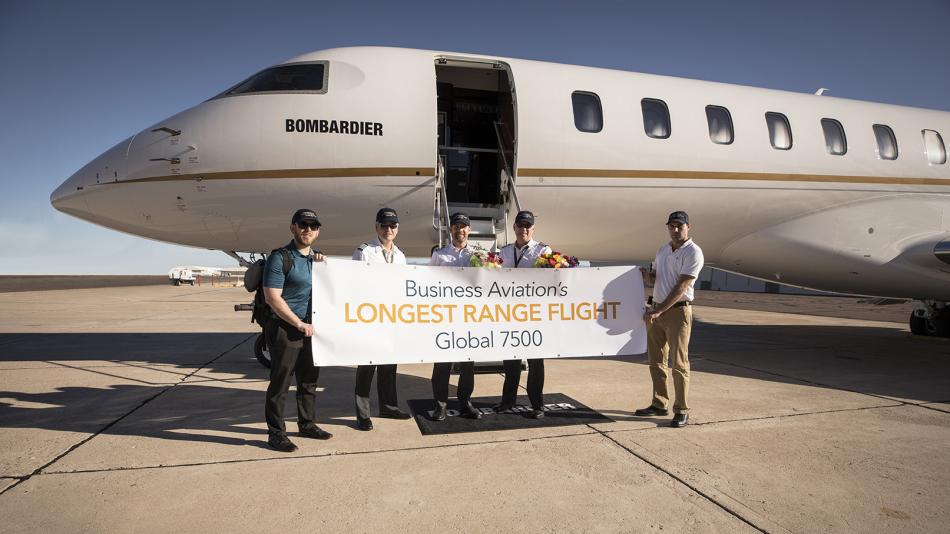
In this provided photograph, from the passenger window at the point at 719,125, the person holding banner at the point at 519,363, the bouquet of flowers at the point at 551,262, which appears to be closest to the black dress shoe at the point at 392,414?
the person holding banner at the point at 519,363

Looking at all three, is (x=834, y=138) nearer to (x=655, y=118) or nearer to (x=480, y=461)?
(x=655, y=118)

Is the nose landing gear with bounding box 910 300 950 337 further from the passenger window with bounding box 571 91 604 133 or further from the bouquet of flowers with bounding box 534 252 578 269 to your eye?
the bouquet of flowers with bounding box 534 252 578 269

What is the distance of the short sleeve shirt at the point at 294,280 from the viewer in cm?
381

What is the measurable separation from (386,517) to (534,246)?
3.04 meters

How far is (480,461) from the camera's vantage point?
3633 mm

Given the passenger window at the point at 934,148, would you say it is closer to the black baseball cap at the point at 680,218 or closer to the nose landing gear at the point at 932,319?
the nose landing gear at the point at 932,319

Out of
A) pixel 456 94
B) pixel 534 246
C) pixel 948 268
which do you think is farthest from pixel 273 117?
pixel 948 268

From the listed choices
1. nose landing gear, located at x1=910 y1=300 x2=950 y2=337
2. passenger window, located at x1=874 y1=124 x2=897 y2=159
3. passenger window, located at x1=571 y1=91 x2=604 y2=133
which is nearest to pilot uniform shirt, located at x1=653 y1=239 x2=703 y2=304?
passenger window, located at x1=571 y1=91 x2=604 y2=133

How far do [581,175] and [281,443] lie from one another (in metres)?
5.07

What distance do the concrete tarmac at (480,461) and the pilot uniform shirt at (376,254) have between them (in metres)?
1.57

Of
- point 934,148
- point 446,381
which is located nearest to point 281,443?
point 446,381

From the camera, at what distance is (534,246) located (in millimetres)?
5047

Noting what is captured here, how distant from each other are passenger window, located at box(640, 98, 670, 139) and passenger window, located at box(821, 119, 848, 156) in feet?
9.98

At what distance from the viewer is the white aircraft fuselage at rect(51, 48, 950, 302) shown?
6.19 metres
